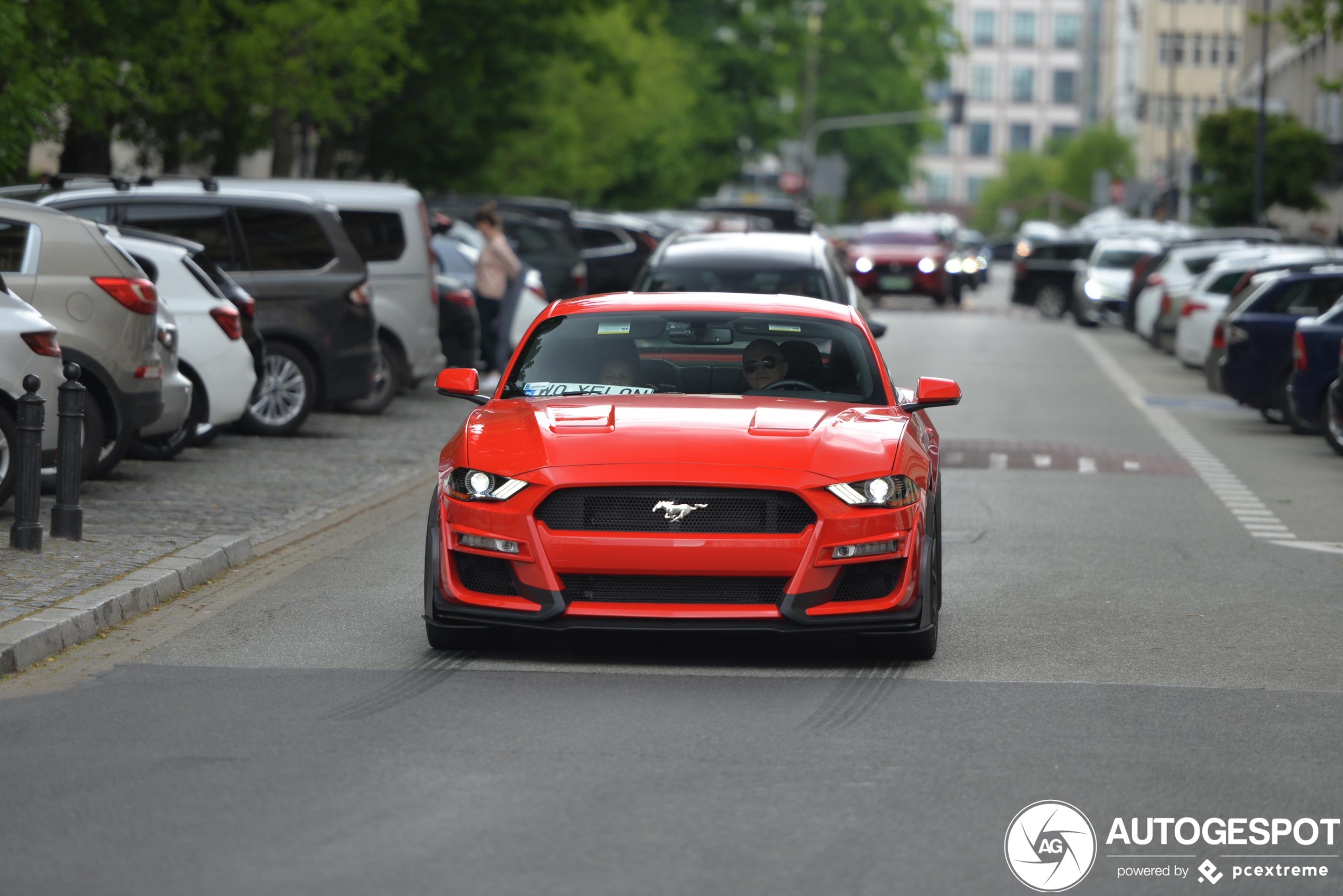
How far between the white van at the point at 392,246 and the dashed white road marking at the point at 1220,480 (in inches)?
234

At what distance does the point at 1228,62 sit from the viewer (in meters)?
130

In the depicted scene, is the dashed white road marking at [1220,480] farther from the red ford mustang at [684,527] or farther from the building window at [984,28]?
the building window at [984,28]

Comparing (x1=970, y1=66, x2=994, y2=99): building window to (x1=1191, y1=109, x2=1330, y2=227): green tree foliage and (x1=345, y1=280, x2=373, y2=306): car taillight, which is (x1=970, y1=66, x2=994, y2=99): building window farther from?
(x1=345, y1=280, x2=373, y2=306): car taillight

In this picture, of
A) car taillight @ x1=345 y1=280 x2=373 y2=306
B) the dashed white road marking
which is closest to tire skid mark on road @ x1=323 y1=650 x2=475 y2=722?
the dashed white road marking

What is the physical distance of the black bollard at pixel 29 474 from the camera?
10.0 m

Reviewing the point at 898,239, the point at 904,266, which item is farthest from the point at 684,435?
the point at 898,239

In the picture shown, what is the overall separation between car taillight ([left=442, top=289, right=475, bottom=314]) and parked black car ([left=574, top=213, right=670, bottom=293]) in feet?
33.1

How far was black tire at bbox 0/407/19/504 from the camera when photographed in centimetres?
1108

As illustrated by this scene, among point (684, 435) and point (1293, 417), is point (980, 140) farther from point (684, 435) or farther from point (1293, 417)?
point (684, 435)

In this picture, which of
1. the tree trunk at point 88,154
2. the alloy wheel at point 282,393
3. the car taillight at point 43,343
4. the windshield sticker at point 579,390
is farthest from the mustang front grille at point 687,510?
the tree trunk at point 88,154

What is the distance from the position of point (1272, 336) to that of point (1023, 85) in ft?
554

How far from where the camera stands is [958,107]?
79.6 metres

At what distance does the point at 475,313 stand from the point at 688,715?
48.1 feet

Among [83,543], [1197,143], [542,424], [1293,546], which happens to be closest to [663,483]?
[542,424]
